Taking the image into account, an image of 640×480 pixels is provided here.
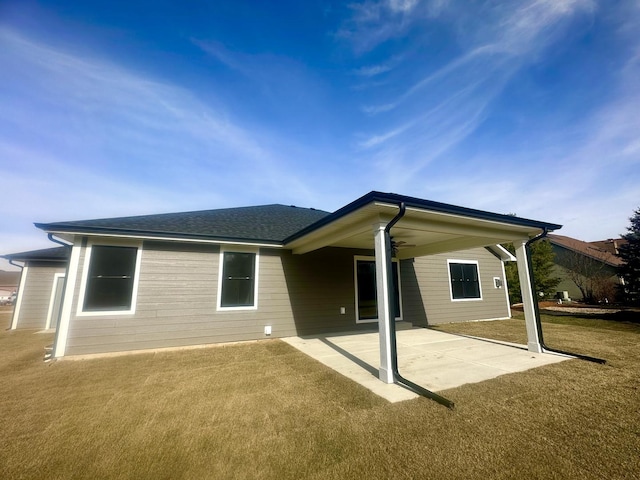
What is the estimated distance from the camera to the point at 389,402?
132 inches

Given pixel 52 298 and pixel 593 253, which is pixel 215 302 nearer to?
pixel 52 298

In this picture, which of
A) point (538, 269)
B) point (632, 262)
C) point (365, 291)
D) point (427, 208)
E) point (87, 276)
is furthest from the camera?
point (538, 269)

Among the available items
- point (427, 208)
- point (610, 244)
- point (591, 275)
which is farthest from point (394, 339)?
point (610, 244)

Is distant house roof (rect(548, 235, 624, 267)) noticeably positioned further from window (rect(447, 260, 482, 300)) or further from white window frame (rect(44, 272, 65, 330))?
white window frame (rect(44, 272, 65, 330))

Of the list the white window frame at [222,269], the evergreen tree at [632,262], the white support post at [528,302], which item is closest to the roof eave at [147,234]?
the white window frame at [222,269]

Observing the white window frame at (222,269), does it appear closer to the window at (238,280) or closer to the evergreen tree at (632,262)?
the window at (238,280)

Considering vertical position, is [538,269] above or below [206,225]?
below

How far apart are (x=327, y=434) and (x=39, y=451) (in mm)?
2795

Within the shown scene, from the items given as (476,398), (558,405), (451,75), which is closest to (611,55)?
(451,75)

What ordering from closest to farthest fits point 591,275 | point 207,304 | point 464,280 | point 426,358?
point 426,358, point 207,304, point 464,280, point 591,275

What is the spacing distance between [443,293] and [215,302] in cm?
883

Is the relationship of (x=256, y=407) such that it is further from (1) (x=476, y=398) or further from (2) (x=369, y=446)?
(1) (x=476, y=398)

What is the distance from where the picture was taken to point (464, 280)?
36.4 feet

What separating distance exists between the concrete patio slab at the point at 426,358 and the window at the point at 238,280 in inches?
67.2
